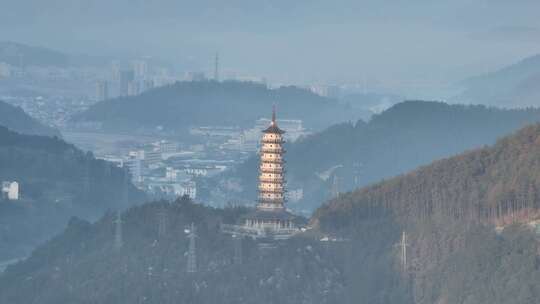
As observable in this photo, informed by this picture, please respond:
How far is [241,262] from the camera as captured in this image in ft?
198

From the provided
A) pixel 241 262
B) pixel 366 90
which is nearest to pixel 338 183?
pixel 241 262

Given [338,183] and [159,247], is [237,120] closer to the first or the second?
[338,183]

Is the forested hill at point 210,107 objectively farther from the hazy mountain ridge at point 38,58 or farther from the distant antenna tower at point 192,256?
the distant antenna tower at point 192,256

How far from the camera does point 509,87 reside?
553 ft

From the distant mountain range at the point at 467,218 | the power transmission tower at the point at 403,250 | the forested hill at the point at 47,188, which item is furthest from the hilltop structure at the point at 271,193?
the forested hill at the point at 47,188

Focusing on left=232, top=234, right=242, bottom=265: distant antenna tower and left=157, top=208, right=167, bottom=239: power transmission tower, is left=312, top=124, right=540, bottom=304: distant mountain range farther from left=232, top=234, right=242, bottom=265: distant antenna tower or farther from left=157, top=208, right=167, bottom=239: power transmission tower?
left=157, top=208, right=167, bottom=239: power transmission tower

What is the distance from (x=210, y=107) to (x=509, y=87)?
90.3ft

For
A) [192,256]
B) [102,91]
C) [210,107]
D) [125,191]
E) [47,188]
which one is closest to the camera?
[192,256]

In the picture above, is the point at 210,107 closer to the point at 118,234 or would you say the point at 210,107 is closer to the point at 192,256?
the point at 118,234

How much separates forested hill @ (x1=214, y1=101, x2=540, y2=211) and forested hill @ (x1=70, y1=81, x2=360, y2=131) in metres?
25.2

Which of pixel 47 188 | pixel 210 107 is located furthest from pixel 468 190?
pixel 210 107

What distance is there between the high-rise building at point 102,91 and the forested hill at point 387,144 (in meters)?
48.2

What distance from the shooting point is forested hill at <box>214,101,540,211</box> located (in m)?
101

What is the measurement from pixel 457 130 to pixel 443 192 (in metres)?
48.1
